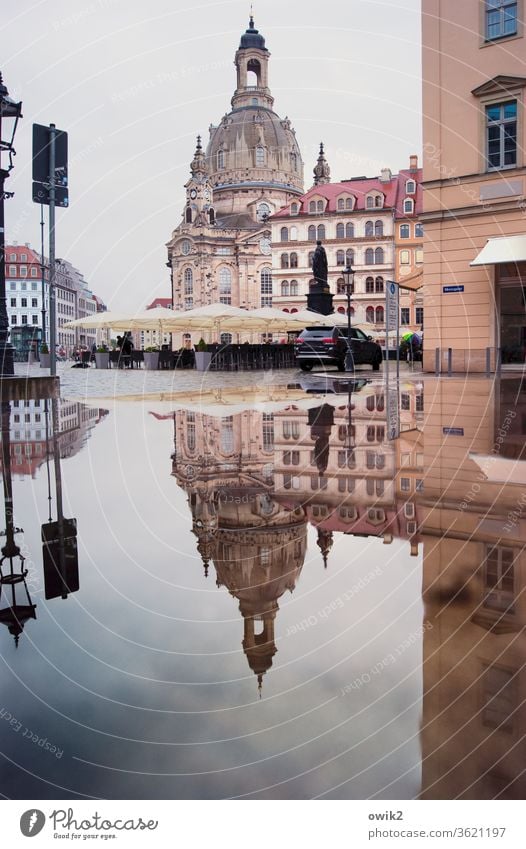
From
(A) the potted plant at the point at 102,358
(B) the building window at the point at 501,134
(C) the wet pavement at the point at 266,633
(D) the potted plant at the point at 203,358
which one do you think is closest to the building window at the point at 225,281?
(A) the potted plant at the point at 102,358

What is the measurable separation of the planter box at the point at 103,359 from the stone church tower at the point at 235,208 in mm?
57563

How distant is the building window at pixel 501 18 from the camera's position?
18.3m

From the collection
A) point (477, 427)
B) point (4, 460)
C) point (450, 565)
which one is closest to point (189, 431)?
point (4, 460)

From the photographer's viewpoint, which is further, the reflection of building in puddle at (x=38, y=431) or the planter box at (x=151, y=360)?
the planter box at (x=151, y=360)

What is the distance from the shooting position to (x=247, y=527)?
3957mm

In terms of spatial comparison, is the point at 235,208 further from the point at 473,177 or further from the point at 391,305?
the point at 391,305

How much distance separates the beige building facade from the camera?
18.7 metres

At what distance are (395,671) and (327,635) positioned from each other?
1.20ft

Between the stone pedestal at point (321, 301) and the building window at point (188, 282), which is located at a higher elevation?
the building window at point (188, 282)

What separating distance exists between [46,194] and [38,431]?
504 centimetres

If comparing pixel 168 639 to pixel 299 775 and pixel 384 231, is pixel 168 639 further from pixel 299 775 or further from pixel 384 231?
pixel 384 231

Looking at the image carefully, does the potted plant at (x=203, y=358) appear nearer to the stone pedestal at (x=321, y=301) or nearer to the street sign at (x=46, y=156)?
the stone pedestal at (x=321, y=301)

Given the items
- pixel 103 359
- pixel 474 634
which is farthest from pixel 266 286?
pixel 474 634

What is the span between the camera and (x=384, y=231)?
7062 cm
